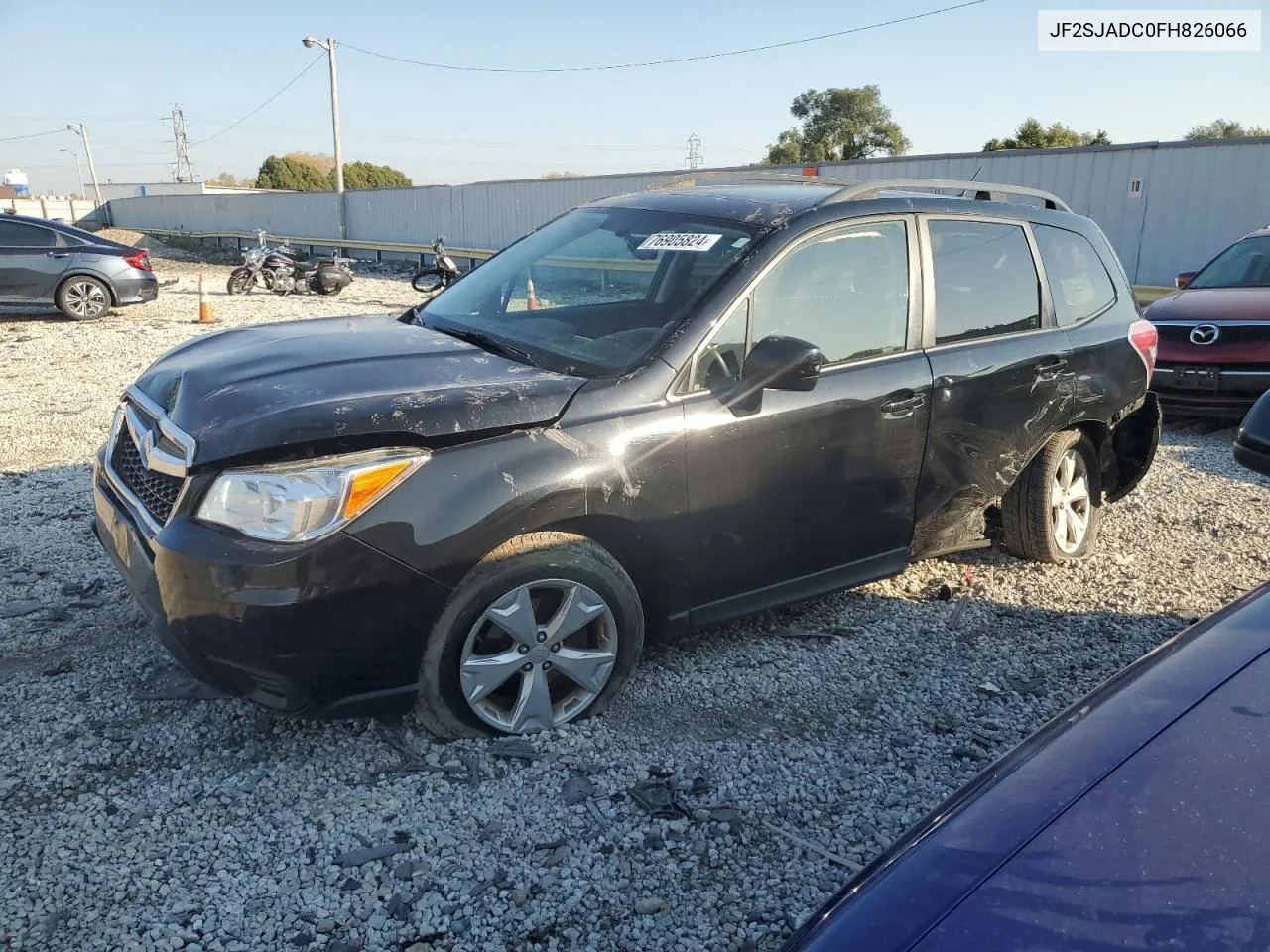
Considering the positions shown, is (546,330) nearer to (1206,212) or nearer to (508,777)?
(508,777)

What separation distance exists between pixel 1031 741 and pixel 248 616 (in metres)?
2.07

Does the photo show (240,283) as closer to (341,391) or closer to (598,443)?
(341,391)

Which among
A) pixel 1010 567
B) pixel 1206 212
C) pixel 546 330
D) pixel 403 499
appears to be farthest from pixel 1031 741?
pixel 1206 212

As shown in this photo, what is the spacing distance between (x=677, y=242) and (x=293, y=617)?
A: 6.74 ft

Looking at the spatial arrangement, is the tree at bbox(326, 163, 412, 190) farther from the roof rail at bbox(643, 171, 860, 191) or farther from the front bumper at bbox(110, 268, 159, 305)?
the roof rail at bbox(643, 171, 860, 191)

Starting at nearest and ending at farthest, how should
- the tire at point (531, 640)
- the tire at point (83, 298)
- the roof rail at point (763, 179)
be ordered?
1. the tire at point (531, 640)
2. the roof rail at point (763, 179)
3. the tire at point (83, 298)

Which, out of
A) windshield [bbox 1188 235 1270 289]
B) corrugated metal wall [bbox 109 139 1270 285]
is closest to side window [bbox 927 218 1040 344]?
windshield [bbox 1188 235 1270 289]

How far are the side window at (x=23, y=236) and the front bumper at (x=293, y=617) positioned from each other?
12.7m

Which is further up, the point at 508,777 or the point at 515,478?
the point at 515,478

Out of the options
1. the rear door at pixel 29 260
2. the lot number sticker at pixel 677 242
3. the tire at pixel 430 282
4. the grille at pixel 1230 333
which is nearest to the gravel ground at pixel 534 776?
the lot number sticker at pixel 677 242

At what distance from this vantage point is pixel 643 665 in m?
3.77

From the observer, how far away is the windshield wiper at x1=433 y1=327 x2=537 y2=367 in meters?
3.43

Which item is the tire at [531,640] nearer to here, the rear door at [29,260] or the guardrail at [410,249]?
the guardrail at [410,249]

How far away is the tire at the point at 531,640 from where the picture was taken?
9.61 ft
